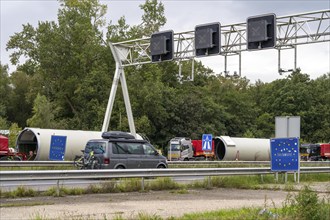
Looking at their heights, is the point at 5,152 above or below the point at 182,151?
below

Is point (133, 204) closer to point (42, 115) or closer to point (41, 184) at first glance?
point (41, 184)

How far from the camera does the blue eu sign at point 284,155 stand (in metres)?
21.4

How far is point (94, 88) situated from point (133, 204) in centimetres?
5510

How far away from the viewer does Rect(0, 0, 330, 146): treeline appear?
67.1m

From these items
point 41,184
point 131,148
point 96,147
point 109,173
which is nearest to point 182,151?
point 131,148

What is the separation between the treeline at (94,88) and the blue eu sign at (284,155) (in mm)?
42103

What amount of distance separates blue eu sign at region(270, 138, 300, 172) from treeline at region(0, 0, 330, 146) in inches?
1658

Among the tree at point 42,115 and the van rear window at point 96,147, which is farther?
the tree at point 42,115

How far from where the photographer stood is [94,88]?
68.3 m

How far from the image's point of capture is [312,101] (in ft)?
308

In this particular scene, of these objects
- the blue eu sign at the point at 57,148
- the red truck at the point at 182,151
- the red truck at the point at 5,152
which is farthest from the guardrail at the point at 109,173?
the red truck at the point at 182,151

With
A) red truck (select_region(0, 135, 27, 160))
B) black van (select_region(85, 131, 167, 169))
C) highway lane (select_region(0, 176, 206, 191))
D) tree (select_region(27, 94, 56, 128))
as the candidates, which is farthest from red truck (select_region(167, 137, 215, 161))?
highway lane (select_region(0, 176, 206, 191))

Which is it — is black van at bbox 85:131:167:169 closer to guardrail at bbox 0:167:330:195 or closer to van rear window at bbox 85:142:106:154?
van rear window at bbox 85:142:106:154

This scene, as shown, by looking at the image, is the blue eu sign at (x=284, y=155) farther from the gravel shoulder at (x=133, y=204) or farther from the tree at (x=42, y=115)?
the tree at (x=42, y=115)
